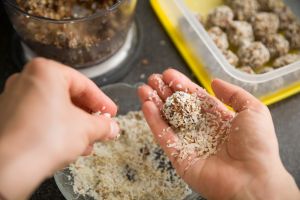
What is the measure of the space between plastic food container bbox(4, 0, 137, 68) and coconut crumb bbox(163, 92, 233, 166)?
25 cm

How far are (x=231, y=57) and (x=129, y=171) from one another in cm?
43

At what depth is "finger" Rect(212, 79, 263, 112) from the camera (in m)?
0.86

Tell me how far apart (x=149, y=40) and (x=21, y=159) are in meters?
0.72

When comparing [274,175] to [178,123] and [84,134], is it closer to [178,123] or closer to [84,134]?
[178,123]

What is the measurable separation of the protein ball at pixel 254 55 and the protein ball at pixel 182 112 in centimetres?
28

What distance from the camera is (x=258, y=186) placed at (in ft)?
2.56

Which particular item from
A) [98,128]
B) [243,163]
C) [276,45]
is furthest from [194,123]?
[276,45]

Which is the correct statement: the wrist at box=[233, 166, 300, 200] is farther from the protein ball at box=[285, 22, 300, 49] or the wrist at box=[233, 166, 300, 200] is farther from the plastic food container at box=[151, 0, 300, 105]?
the protein ball at box=[285, 22, 300, 49]

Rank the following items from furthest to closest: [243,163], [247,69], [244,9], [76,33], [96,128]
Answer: [244,9] → [247,69] → [76,33] → [243,163] → [96,128]

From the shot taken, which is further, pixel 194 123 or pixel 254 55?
pixel 254 55

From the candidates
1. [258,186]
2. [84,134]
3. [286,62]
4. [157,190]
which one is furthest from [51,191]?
[286,62]

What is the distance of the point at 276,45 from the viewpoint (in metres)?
1.18

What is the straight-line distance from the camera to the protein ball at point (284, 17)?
4.05ft

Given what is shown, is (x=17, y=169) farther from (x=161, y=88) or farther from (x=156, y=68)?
(x=156, y=68)
